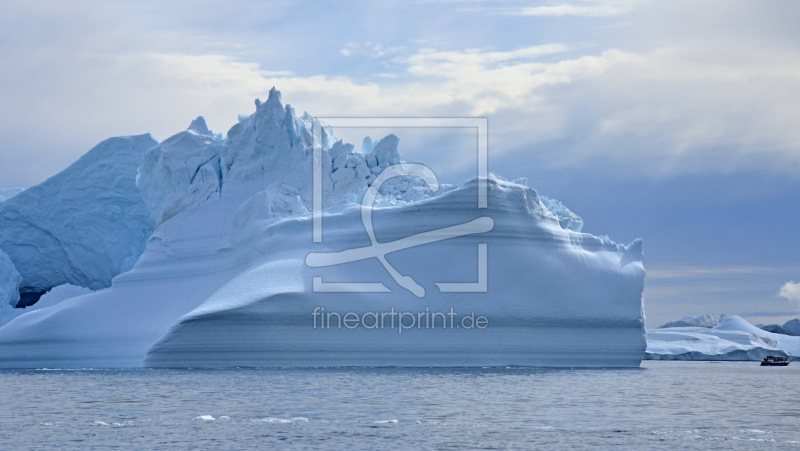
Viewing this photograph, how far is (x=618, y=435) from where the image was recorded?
386 inches

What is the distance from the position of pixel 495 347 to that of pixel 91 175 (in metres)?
13.6

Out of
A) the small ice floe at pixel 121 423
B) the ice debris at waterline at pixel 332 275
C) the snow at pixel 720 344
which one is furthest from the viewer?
the snow at pixel 720 344

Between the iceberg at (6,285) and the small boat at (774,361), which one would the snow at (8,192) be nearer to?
the iceberg at (6,285)

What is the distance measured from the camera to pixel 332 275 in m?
18.2

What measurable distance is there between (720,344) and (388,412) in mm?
25855

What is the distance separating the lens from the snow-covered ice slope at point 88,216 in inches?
1027

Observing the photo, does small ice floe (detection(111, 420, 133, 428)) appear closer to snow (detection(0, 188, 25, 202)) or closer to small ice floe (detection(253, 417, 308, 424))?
small ice floe (detection(253, 417, 308, 424))

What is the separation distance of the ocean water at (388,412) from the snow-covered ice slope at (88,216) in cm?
968

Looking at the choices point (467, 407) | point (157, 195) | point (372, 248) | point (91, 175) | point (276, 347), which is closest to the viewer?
point (467, 407)

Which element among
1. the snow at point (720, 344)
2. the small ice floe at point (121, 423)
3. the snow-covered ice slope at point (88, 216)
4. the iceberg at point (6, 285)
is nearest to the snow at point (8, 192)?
the snow-covered ice slope at point (88, 216)

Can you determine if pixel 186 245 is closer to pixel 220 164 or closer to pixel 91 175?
pixel 220 164

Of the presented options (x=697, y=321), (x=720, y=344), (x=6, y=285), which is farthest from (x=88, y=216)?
(x=697, y=321)

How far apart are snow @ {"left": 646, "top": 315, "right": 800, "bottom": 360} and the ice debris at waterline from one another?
12.2 m

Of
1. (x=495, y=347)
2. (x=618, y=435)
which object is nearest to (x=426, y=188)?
(x=495, y=347)
